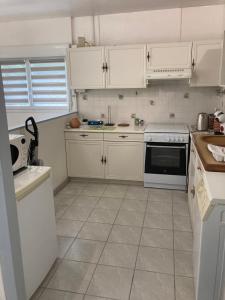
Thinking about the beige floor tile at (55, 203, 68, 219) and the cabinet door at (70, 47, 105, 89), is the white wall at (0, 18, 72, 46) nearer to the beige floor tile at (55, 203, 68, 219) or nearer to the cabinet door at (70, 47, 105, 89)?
the cabinet door at (70, 47, 105, 89)

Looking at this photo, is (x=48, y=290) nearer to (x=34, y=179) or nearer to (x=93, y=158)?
(x=34, y=179)

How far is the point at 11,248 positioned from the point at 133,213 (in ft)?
6.58

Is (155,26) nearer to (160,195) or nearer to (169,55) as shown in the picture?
(169,55)

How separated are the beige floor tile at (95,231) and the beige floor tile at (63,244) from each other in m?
0.13

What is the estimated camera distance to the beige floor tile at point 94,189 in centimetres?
361

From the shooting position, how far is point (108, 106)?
4184 millimetres

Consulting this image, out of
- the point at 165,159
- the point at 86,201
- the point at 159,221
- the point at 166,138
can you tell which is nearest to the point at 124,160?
the point at 165,159

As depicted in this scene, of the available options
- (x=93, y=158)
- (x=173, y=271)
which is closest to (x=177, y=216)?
(x=173, y=271)

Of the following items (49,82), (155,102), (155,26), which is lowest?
(155,102)

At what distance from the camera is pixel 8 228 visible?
3.81 feet

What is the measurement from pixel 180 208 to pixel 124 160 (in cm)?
109

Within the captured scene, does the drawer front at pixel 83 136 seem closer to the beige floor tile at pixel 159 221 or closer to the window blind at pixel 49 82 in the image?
the window blind at pixel 49 82

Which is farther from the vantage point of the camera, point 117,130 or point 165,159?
point 117,130

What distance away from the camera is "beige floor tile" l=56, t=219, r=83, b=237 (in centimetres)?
262
